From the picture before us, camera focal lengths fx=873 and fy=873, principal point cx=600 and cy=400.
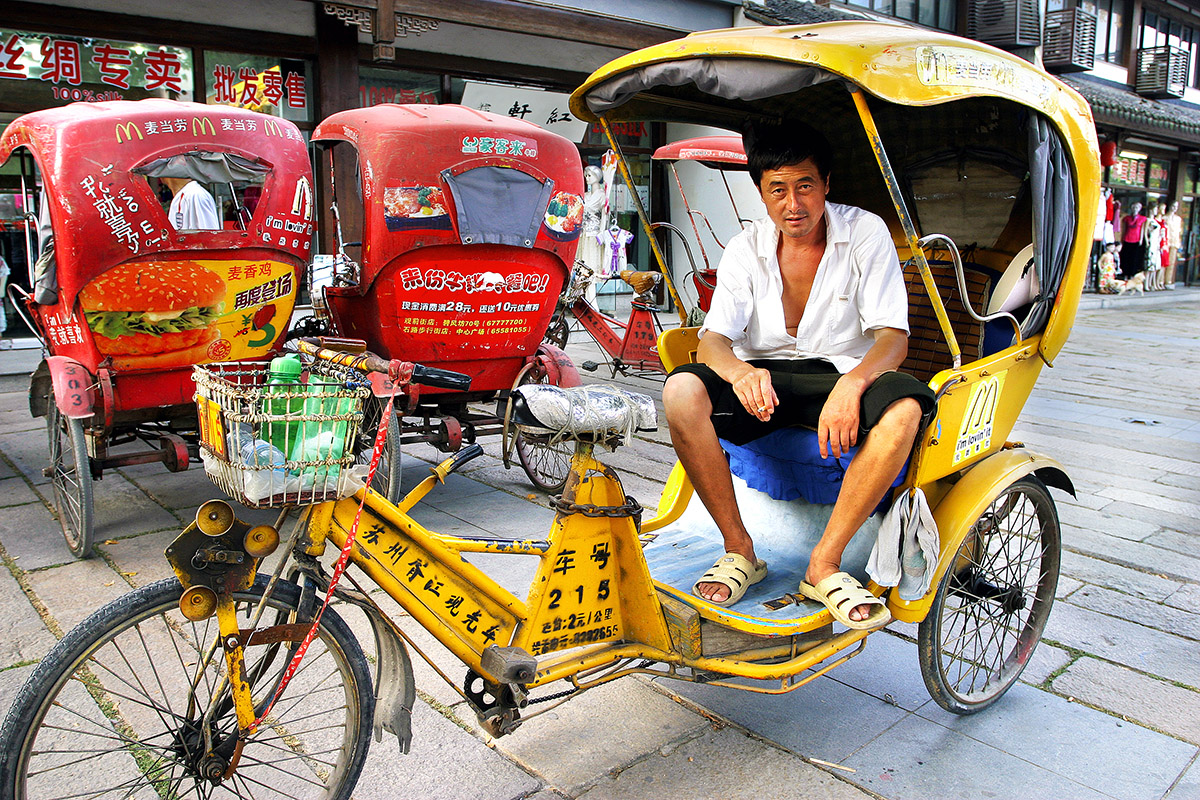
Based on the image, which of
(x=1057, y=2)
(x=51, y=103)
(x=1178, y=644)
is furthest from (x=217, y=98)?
(x=1057, y=2)

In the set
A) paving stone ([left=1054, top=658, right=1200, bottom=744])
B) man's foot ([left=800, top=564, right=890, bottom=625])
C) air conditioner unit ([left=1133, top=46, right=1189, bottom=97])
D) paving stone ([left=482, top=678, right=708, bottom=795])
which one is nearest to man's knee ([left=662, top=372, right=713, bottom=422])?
man's foot ([left=800, top=564, right=890, bottom=625])

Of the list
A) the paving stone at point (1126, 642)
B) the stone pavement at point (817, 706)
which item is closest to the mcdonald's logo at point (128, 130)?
the stone pavement at point (817, 706)

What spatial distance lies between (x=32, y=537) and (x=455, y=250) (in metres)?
2.47

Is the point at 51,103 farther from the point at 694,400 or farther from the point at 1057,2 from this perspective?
the point at 1057,2

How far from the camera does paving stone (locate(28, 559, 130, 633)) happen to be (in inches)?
134

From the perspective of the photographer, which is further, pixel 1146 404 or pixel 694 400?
pixel 1146 404

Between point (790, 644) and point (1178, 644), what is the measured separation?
187cm

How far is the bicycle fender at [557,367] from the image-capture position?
4914mm

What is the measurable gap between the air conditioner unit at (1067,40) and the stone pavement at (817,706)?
15883 millimetres

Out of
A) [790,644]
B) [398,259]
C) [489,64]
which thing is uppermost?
[489,64]

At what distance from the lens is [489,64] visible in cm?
1024

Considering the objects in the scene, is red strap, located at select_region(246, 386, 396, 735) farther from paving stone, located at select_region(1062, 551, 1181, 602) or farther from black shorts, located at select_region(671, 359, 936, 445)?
paving stone, located at select_region(1062, 551, 1181, 602)

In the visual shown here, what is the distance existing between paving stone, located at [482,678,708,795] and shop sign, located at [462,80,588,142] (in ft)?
27.4

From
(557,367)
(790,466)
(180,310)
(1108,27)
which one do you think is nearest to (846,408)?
(790,466)
